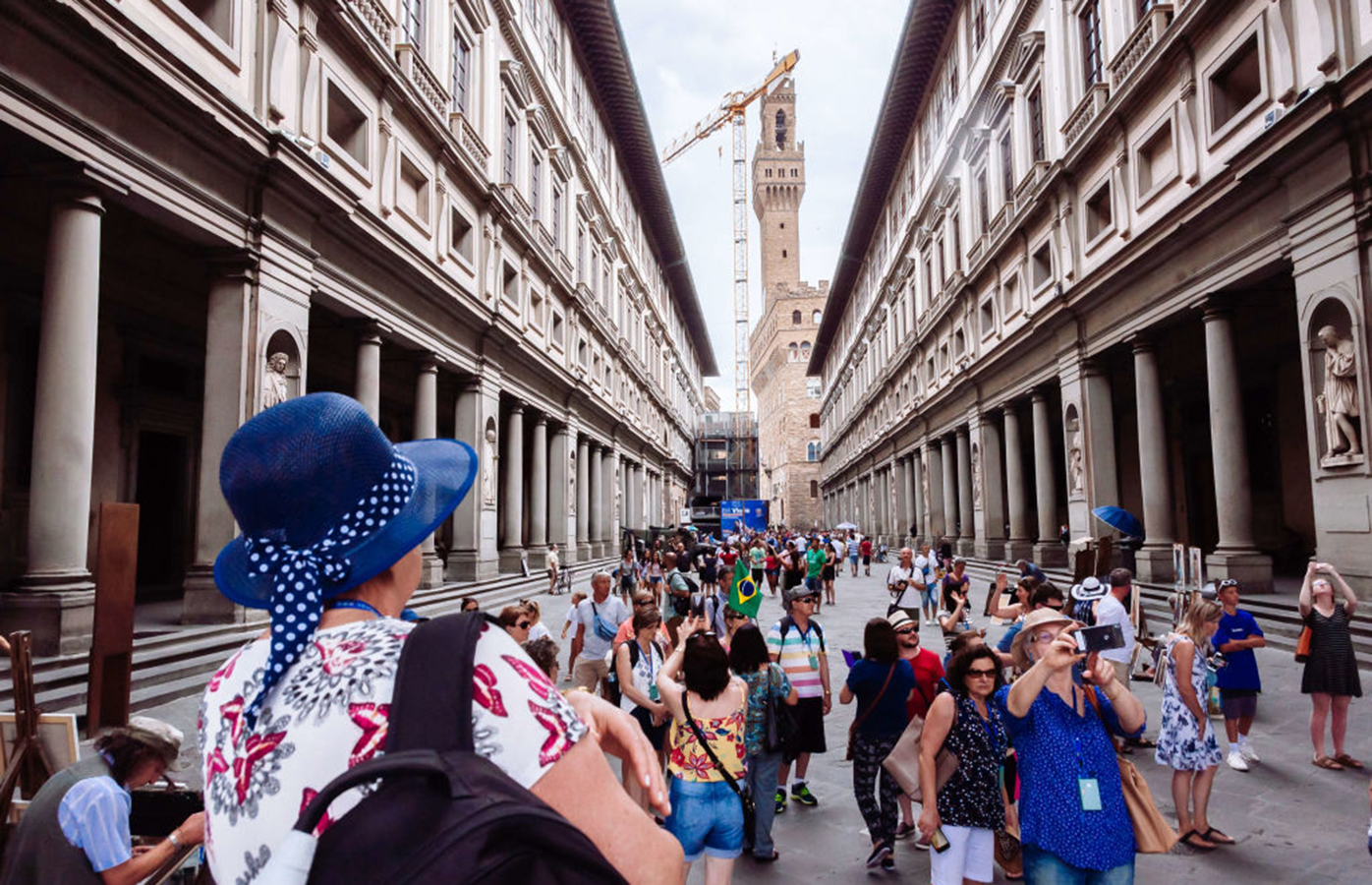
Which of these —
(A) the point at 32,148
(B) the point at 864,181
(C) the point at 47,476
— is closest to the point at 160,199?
(A) the point at 32,148

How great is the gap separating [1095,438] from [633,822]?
2109cm

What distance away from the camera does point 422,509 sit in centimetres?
148

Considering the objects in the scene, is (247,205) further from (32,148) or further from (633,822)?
(633,822)

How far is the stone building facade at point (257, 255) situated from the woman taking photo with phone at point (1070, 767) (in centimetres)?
909

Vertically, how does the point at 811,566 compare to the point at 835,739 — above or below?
above

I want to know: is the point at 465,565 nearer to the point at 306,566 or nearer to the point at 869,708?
the point at 869,708

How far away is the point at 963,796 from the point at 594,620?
5.03m

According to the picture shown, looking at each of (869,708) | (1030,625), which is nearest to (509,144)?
(869,708)

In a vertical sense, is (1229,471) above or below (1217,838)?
above

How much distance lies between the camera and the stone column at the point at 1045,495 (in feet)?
72.0

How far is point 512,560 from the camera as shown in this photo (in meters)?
23.2

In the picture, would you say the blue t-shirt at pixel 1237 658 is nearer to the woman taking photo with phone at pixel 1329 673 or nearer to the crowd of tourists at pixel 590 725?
the crowd of tourists at pixel 590 725

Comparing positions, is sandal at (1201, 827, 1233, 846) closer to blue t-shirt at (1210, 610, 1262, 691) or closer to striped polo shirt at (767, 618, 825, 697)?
blue t-shirt at (1210, 610, 1262, 691)

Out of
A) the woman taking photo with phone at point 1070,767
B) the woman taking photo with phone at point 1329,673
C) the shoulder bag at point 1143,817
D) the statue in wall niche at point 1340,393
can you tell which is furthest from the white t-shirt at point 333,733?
the statue in wall niche at point 1340,393
